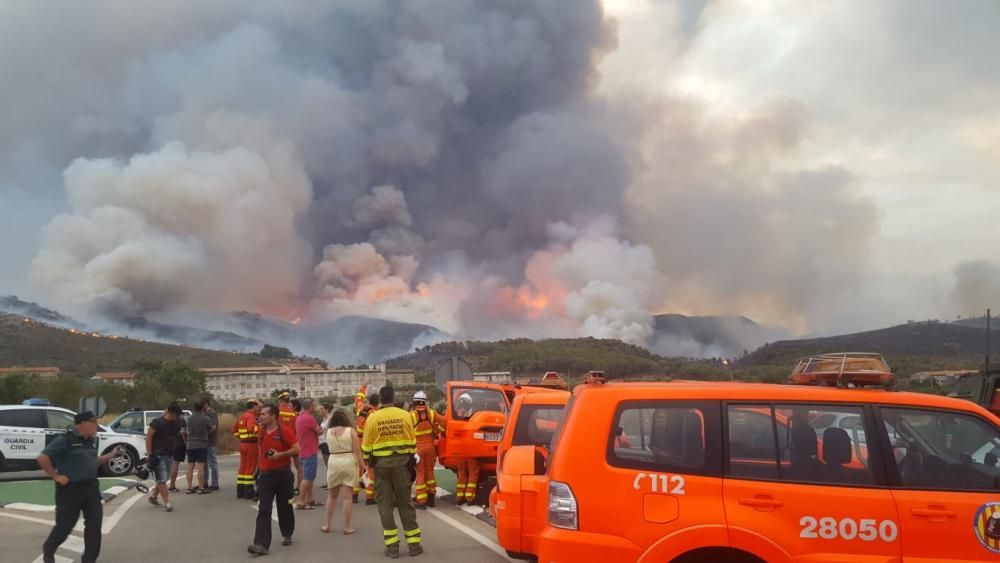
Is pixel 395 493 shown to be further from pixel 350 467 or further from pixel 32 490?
pixel 32 490

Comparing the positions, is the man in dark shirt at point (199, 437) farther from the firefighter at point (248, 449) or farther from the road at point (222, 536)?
the road at point (222, 536)

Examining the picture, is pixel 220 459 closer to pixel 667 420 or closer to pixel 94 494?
pixel 94 494

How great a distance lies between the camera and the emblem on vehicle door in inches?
179

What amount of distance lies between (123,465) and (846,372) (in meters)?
15.9

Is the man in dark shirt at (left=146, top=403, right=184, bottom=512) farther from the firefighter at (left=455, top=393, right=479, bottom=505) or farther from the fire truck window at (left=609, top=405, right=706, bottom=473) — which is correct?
the fire truck window at (left=609, top=405, right=706, bottom=473)

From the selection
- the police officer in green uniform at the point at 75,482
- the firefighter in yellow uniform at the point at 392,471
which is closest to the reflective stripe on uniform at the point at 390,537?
the firefighter in yellow uniform at the point at 392,471

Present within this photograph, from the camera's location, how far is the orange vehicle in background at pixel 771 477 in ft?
14.8

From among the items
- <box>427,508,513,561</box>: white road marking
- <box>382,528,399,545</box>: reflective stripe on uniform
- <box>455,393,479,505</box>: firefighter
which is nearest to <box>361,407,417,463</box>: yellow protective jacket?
<box>382,528,399,545</box>: reflective stripe on uniform

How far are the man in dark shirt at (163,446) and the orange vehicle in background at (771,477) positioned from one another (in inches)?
332

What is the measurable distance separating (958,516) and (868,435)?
64 cm

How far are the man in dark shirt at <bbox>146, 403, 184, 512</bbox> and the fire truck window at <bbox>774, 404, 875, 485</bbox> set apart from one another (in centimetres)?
954

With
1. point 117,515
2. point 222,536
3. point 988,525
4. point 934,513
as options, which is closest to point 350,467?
point 222,536

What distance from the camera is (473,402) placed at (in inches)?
495

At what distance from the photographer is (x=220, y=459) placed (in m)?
23.3
